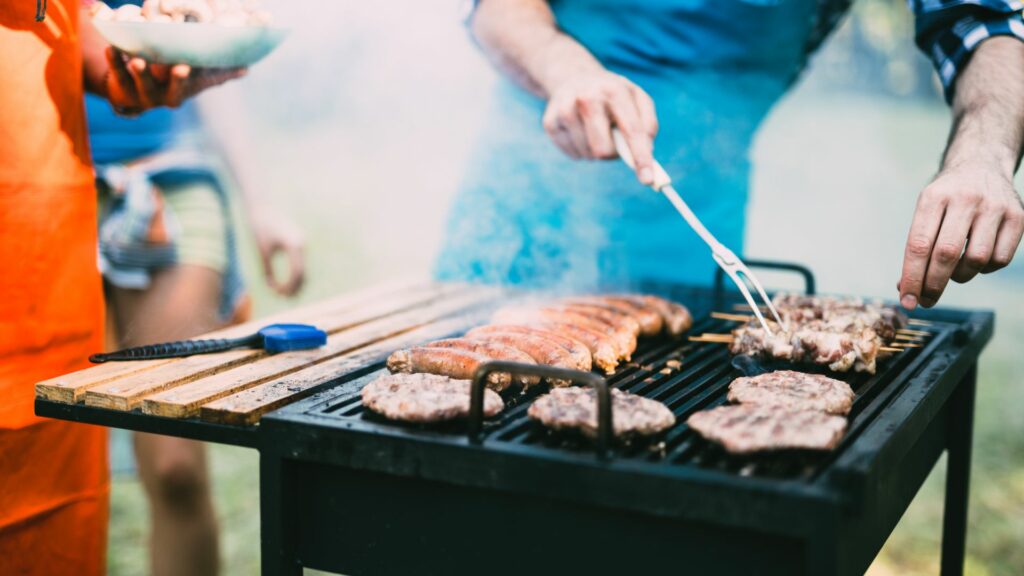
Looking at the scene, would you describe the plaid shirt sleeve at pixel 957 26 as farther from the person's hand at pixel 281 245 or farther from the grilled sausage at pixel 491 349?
the person's hand at pixel 281 245

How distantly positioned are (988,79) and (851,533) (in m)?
1.88

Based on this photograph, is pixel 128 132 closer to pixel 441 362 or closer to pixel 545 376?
pixel 441 362

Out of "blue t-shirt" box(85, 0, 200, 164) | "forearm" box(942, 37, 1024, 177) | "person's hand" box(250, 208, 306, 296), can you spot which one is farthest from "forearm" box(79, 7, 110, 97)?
"forearm" box(942, 37, 1024, 177)

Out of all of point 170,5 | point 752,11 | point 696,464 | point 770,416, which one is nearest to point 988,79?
point 752,11

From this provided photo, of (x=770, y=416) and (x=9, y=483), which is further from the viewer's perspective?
(x=9, y=483)

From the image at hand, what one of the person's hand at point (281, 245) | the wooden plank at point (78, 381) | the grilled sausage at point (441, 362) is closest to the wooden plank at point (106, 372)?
the wooden plank at point (78, 381)

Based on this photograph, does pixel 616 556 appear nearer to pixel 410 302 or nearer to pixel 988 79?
pixel 410 302

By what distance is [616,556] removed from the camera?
1.90 m

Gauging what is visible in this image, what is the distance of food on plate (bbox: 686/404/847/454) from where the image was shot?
6.08ft

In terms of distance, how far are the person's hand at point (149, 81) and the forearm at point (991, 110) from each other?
2250 millimetres

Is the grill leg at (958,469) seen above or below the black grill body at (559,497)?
below

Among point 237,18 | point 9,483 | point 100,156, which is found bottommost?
point 9,483

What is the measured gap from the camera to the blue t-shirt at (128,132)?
13.1 feet

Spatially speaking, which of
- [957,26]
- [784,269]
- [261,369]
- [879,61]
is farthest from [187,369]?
[879,61]
